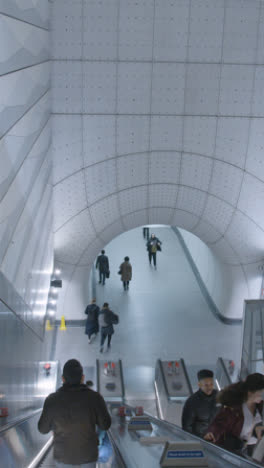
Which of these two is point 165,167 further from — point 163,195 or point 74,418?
point 74,418

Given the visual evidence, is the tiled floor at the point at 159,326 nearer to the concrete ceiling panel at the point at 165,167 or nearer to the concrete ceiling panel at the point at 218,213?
the concrete ceiling panel at the point at 218,213

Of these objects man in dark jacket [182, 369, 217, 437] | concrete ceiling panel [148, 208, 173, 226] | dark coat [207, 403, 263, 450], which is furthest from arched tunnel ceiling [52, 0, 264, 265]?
dark coat [207, 403, 263, 450]

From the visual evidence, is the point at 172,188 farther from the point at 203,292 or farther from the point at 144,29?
the point at 203,292

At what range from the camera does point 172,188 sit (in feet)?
40.7

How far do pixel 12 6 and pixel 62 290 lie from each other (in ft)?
29.4

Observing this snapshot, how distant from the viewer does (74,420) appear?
3797mm

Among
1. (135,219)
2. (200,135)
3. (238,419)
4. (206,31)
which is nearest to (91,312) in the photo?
(135,219)

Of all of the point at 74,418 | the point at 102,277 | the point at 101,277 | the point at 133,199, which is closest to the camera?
the point at 74,418

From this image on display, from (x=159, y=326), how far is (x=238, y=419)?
1103 centimetres

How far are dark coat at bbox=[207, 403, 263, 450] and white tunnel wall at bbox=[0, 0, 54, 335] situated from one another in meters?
3.61

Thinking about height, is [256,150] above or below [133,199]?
above

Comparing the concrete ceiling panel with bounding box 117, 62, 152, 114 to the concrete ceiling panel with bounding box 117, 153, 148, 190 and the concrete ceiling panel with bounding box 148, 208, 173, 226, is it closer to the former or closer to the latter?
the concrete ceiling panel with bounding box 117, 153, 148, 190

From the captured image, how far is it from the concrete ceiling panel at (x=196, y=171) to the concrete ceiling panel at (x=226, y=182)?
0.13 metres

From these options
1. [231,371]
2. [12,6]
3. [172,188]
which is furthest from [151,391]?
[12,6]
